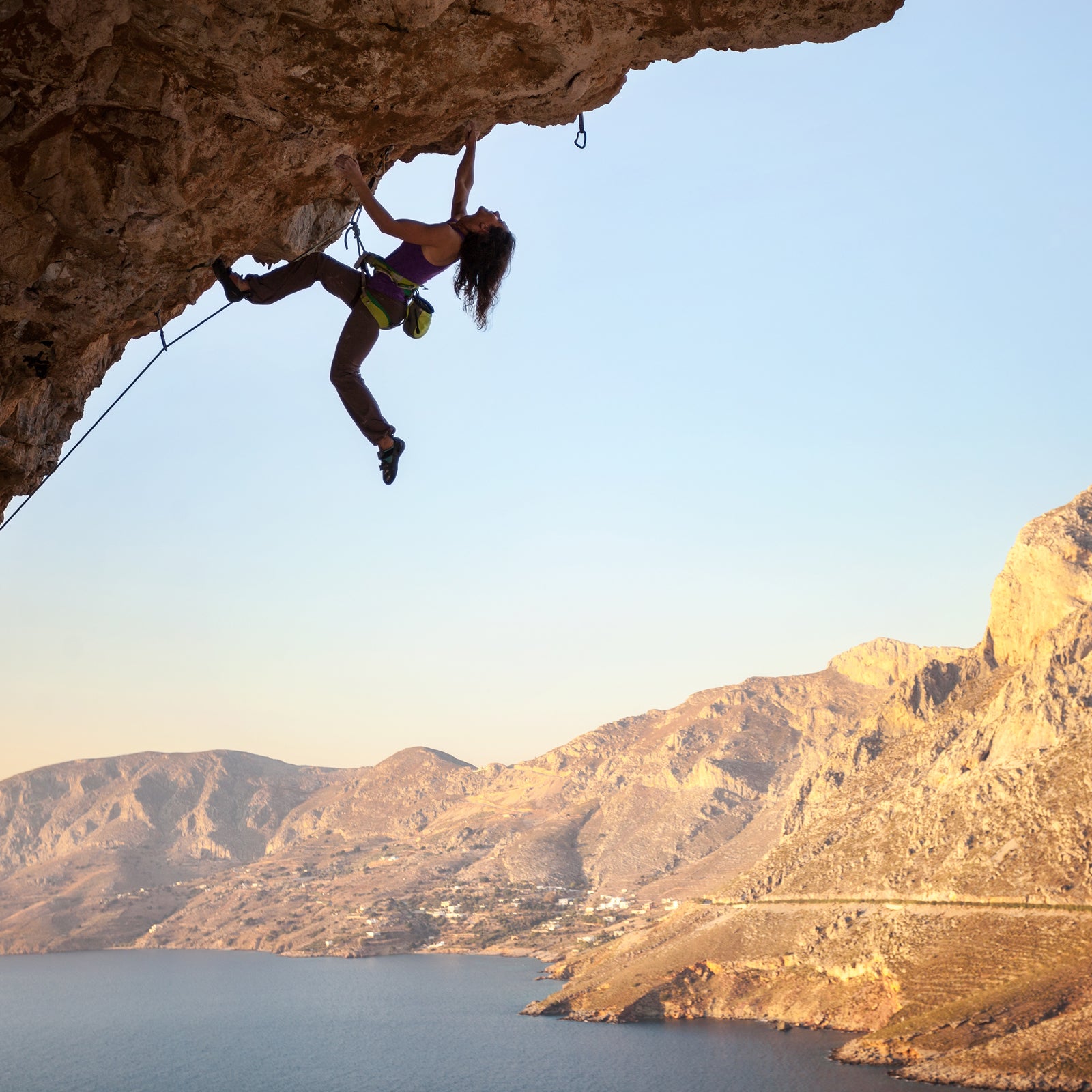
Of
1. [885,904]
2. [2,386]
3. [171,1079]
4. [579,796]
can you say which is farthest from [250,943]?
[2,386]

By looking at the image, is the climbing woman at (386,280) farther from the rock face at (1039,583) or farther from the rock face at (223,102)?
the rock face at (1039,583)

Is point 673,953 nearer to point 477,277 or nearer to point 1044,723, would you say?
point 1044,723

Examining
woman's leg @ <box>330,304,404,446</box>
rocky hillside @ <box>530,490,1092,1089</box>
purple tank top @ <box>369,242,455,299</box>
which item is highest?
purple tank top @ <box>369,242,455,299</box>

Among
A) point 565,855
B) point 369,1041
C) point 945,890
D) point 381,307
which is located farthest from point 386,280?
point 565,855

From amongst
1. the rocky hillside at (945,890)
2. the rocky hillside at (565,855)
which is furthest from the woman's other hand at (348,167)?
the rocky hillside at (565,855)

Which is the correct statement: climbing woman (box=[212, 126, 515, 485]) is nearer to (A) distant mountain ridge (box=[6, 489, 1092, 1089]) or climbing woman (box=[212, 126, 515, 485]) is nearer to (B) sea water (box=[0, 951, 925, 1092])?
(A) distant mountain ridge (box=[6, 489, 1092, 1089])

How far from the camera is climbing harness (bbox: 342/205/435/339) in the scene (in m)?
6.17

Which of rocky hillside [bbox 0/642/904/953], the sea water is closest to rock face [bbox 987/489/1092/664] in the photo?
the sea water

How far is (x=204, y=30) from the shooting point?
4.89m

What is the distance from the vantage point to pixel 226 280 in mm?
6277

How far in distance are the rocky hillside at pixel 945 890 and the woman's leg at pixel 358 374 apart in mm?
51184

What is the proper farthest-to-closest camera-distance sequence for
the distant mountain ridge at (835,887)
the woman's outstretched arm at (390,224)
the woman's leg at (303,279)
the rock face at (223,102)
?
the distant mountain ridge at (835,887)
the woman's leg at (303,279)
the woman's outstretched arm at (390,224)
the rock face at (223,102)

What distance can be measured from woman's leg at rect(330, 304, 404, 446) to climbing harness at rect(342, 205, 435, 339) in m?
0.08

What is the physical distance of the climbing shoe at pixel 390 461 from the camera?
6.51 metres
